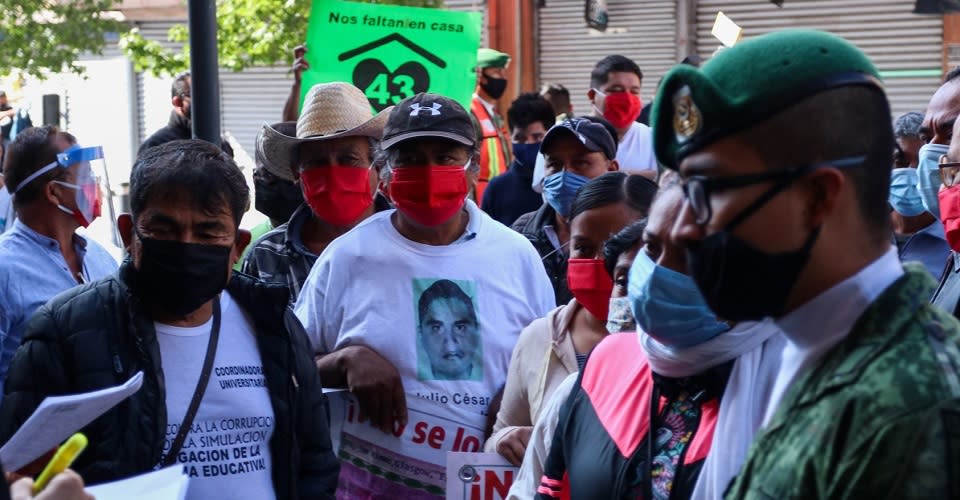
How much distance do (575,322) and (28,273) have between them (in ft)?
7.49

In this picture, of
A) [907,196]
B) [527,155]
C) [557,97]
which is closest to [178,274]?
[907,196]

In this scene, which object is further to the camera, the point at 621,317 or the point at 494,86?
the point at 494,86

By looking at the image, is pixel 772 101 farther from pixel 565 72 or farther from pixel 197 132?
pixel 565 72

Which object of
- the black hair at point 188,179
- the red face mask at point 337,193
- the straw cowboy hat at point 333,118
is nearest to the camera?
the black hair at point 188,179

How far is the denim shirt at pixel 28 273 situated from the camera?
4.55 meters

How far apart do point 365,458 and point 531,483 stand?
116 cm

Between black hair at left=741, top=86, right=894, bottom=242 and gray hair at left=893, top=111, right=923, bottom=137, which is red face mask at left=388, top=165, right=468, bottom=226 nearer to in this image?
black hair at left=741, top=86, right=894, bottom=242

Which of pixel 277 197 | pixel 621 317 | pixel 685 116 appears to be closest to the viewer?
pixel 685 116

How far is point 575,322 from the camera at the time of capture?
3.88m

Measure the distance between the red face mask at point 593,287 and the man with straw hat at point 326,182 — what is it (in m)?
1.45

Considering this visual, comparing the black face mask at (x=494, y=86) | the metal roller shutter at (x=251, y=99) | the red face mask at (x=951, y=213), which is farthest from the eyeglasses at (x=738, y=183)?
the metal roller shutter at (x=251, y=99)

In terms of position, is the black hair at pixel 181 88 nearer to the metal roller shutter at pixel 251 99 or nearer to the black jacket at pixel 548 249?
the black jacket at pixel 548 249

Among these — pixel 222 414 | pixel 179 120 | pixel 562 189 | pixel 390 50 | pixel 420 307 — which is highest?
pixel 390 50

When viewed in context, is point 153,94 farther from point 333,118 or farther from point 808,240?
point 808,240
